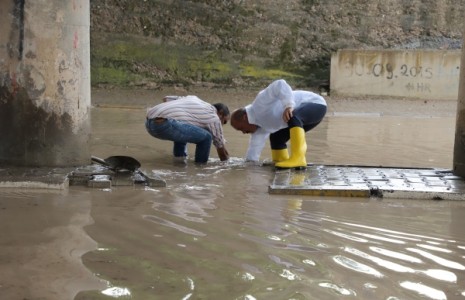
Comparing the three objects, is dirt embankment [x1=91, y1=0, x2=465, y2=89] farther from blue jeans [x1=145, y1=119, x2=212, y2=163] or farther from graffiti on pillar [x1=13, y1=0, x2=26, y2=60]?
graffiti on pillar [x1=13, y1=0, x2=26, y2=60]

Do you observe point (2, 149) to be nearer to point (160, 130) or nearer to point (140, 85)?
point (160, 130)

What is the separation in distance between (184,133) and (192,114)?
0.24 meters

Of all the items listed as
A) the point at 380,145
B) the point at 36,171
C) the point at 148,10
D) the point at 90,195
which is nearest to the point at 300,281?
the point at 90,195

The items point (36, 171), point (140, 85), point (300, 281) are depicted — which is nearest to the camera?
point (300, 281)

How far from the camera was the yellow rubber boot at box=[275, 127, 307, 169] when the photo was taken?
6395 millimetres

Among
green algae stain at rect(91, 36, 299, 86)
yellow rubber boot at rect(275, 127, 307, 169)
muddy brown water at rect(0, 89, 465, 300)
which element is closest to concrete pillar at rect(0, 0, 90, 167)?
muddy brown water at rect(0, 89, 465, 300)

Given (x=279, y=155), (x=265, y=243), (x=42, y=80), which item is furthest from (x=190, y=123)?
(x=265, y=243)

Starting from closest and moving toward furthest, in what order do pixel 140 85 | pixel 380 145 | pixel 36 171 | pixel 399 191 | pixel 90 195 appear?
pixel 90 195, pixel 399 191, pixel 36 171, pixel 380 145, pixel 140 85

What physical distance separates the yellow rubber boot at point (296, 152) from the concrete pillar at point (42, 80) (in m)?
2.15

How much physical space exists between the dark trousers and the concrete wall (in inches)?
491

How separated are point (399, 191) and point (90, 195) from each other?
2.52 m

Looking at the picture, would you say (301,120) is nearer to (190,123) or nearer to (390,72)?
(190,123)

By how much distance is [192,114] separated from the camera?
22.1 feet

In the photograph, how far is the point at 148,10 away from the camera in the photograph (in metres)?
21.3
